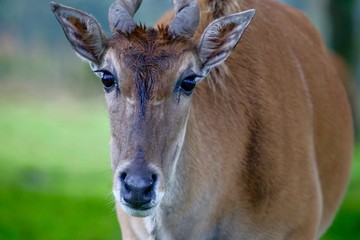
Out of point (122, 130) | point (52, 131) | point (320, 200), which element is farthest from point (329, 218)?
point (52, 131)

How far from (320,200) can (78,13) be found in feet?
8.96

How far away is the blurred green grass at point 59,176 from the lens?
1351 centimetres

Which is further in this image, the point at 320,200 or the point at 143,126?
the point at 320,200

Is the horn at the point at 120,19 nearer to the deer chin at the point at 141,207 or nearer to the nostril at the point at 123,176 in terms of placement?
the nostril at the point at 123,176

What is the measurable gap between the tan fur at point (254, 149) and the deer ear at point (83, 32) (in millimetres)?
921

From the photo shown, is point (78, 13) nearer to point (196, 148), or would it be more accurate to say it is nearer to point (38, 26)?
point (196, 148)

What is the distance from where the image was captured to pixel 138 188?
20.6 feet

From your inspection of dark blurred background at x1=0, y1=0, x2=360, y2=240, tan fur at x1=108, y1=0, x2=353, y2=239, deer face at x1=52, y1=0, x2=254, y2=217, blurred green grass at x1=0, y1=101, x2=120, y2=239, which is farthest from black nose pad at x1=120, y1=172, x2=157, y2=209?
dark blurred background at x1=0, y1=0, x2=360, y2=240

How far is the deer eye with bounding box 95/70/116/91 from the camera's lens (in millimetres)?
6812

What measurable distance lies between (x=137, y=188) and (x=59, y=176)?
45.5 feet

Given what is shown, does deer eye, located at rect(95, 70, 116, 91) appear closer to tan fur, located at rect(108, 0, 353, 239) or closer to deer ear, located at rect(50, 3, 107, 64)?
deer ear, located at rect(50, 3, 107, 64)

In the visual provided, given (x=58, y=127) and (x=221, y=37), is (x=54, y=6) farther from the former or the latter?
(x=58, y=127)

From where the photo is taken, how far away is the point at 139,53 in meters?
6.77

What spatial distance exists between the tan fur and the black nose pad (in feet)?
2.83
